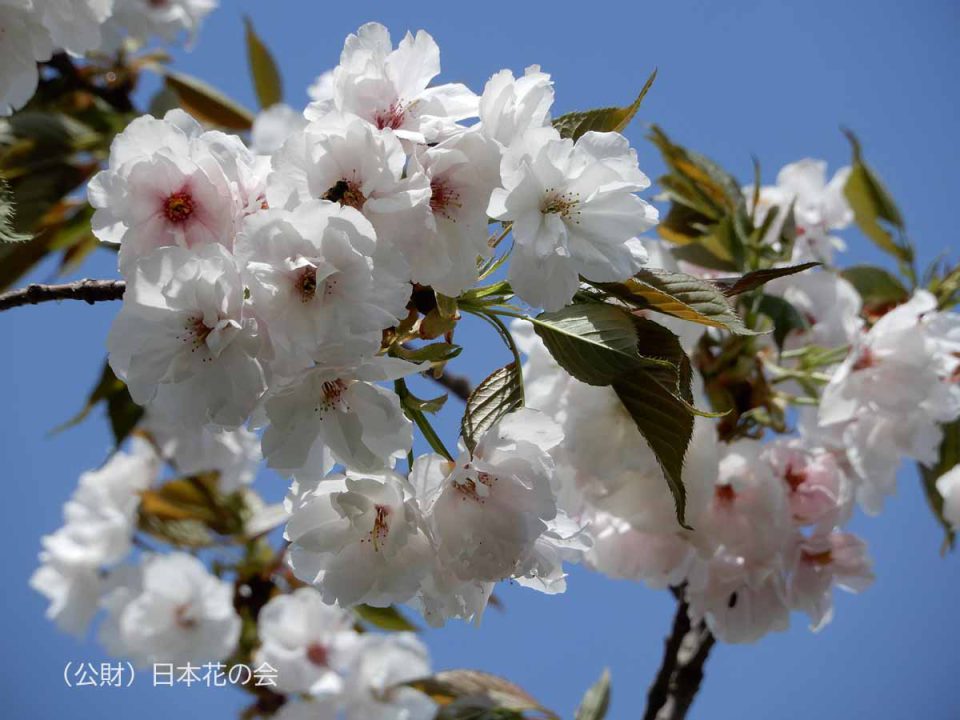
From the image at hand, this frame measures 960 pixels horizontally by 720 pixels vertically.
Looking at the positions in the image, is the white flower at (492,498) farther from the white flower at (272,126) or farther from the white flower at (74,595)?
the white flower at (74,595)

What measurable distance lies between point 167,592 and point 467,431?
132cm

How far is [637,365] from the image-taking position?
58 cm

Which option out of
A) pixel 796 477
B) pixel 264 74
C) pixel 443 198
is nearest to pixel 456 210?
pixel 443 198

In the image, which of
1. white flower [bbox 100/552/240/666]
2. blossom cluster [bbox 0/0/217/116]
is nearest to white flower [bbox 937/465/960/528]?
blossom cluster [bbox 0/0/217/116]

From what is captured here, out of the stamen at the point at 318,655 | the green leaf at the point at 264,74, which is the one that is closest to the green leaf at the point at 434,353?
the stamen at the point at 318,655

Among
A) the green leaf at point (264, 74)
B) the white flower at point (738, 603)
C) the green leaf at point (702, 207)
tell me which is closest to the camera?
the white flower at point (738, 603)

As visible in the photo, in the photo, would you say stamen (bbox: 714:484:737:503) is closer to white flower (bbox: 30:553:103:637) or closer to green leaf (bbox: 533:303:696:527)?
green leaf (bbox: 533:303:696:527)

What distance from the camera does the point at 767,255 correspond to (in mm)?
1105

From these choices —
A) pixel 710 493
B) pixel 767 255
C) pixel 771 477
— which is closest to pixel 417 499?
pixel 710 493

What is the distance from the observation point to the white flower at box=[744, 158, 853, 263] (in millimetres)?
1476

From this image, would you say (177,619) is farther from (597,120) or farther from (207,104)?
(597,120)

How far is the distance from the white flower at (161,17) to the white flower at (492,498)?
3.59ft

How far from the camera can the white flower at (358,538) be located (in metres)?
0.58

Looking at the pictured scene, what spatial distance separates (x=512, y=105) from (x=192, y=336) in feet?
0.77
